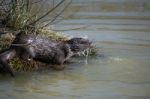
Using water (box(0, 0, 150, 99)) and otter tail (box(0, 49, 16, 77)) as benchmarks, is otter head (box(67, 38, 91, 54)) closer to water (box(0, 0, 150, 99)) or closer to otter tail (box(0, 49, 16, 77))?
water (box(0, 0, 150, 99))

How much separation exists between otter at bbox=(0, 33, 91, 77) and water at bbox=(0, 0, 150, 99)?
0.22m

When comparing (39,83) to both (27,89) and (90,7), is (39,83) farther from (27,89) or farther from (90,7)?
(90,7)

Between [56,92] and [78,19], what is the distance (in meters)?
8.53

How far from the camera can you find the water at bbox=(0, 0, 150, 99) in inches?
353

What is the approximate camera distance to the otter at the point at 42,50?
10139mm

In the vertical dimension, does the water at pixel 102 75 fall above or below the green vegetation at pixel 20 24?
below

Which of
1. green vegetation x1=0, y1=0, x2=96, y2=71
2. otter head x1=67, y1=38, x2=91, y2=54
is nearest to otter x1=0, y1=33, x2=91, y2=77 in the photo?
otter head x1=67, y1=38, x2=91, y2=54

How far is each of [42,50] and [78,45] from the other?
0.89 metres

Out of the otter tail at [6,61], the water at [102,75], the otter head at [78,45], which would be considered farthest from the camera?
the otter head at [78,45]

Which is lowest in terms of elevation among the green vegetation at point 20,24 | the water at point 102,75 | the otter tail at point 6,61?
the water at point 102,75

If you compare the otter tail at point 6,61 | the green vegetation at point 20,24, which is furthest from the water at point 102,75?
the green vegetation at point 20,24

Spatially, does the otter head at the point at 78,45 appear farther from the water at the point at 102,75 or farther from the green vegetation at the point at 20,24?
the green vegetation at the point at 20,24

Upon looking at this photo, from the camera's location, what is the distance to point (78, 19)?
17.4m

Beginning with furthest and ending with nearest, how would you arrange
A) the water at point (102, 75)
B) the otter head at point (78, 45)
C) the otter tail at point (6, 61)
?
the otter head at point (78, 45)
the otter tail at point (6, 61)
the water at point (102, 75)
